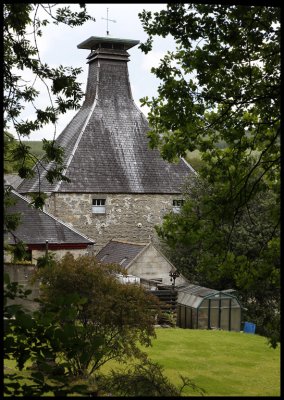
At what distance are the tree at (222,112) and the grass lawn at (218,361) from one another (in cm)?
702

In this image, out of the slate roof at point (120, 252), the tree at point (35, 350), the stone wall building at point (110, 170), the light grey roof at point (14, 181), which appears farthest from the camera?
the light grey roof at point (14, 181)

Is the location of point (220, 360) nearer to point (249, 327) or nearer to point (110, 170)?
point (249, 327)

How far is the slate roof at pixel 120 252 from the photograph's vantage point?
28.2m

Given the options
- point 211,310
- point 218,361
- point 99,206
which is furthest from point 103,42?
point 218,361

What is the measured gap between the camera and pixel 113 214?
108 ft

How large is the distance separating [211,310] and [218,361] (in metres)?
6.03

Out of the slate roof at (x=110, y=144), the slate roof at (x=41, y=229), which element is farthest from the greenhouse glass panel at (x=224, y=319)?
the slate roof at (x=110, y=144)

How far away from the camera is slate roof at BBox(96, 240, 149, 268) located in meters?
28.2

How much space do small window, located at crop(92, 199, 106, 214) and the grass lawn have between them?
10178mm

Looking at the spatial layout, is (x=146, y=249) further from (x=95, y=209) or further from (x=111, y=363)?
(x=111, y=363)

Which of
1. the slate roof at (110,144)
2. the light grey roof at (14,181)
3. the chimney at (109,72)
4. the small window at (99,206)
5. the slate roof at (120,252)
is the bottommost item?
the slate roof at (120,252)

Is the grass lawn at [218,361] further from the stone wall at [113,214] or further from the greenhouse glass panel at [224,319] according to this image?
the stone wall at [113,214]

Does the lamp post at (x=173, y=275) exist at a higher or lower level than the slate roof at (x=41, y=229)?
lower

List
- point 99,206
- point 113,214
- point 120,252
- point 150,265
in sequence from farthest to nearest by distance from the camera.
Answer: point 113,214 < point 99,206 < point 120,252 < point 150,265
